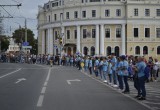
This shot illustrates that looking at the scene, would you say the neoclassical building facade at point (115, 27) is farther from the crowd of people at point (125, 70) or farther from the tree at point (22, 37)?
the crowd of people at point (125, 70)

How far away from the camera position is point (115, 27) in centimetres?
9269

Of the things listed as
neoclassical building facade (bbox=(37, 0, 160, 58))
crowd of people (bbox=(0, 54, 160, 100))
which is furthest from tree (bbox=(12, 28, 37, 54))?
crowd of people (bbox=(0, 54, 160, 100))

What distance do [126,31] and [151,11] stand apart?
7.46 m

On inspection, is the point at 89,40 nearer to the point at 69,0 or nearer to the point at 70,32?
the point at 70,32

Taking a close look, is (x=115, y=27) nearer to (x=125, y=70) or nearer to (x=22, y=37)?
(x=22, y=37)

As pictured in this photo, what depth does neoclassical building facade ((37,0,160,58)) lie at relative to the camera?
3600 inches

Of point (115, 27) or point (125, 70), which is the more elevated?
point (115, 27)

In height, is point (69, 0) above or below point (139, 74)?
above

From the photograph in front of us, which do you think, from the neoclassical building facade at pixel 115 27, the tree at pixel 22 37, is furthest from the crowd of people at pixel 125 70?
the tree at pixel 22 37

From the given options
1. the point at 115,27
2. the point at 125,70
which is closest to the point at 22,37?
the point at 115,27

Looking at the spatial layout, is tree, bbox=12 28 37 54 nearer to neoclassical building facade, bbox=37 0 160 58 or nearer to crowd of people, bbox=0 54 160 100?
neoclassical building facade, bbox=37 0 160 58

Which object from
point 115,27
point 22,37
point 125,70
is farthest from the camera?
point 22,37

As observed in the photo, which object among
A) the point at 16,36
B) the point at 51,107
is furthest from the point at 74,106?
the point at 16,36

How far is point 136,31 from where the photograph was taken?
300ft
